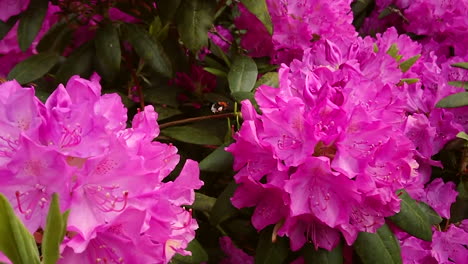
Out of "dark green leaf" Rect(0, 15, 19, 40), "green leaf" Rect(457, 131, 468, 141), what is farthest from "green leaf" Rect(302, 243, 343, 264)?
"dark green leaf" Rect(0, 15, 19, 40)

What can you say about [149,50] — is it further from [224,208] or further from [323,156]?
[323,156]

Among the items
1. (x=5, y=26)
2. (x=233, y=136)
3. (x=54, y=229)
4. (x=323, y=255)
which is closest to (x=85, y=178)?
(x=54, y=229)

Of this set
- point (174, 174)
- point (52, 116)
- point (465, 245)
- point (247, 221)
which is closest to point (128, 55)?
point (174, 174)

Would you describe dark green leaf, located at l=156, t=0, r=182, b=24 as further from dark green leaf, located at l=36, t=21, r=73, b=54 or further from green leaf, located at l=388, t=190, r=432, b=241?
green leaf, located at l=388, t=190, r=432, b=241

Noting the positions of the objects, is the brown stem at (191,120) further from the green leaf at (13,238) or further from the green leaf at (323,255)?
the green leaf at (13,238)

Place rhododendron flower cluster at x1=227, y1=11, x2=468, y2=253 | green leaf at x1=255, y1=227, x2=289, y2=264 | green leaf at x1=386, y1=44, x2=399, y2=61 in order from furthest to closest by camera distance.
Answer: green leaf at x1=386, y1=44, x2=399, y2=61, green leaf at x1=255, y1=227, x2=289, y2=264, rhododendron flower cluster at x1=227, y1=11, x2=468, y2=253

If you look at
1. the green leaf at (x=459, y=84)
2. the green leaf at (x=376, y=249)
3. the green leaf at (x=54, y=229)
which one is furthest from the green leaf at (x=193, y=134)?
the green leaf at (x=54, y=229)
